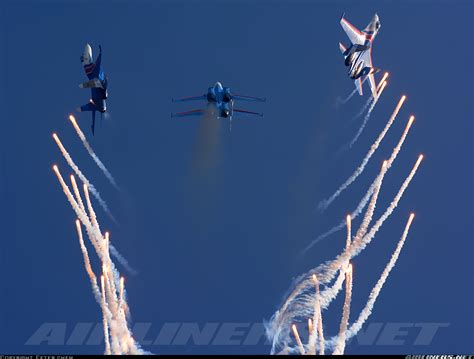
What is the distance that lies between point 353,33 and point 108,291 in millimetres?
24636

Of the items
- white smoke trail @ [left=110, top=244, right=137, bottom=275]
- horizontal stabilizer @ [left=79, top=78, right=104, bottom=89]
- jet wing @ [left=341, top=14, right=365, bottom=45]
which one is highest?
jet wing @ [left=341, top=14, right=365, bottom=45]

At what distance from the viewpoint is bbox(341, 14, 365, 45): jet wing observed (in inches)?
4808

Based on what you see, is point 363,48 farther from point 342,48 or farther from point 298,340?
point 298,340

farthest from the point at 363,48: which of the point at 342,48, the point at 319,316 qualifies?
the point at 319,316

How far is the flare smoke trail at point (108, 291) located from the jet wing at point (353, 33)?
20.4 meters

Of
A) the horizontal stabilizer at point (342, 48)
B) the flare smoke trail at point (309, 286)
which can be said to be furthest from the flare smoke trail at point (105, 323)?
the horizontal stabilizer at point (342, 48)

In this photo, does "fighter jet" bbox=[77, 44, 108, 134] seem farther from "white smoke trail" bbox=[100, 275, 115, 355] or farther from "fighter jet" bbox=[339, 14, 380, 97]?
"fighter jet" bbox=[339, 14, 380, 97]

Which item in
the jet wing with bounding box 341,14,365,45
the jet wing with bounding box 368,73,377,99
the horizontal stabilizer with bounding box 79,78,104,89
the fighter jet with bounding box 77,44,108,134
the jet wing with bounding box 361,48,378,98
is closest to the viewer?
the horizontal stabilizer with bounding box 79,78,104,89

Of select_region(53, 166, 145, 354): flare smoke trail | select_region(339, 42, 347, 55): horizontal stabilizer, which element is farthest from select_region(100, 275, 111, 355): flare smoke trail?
select_region(339, 42, 347, 55): horizontal stabilizer

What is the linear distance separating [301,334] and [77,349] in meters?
22.9

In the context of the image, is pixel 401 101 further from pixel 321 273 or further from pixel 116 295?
pixel 116 295

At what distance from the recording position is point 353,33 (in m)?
122

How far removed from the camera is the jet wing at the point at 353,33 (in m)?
122

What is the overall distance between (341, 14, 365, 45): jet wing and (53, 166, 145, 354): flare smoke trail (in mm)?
20444
